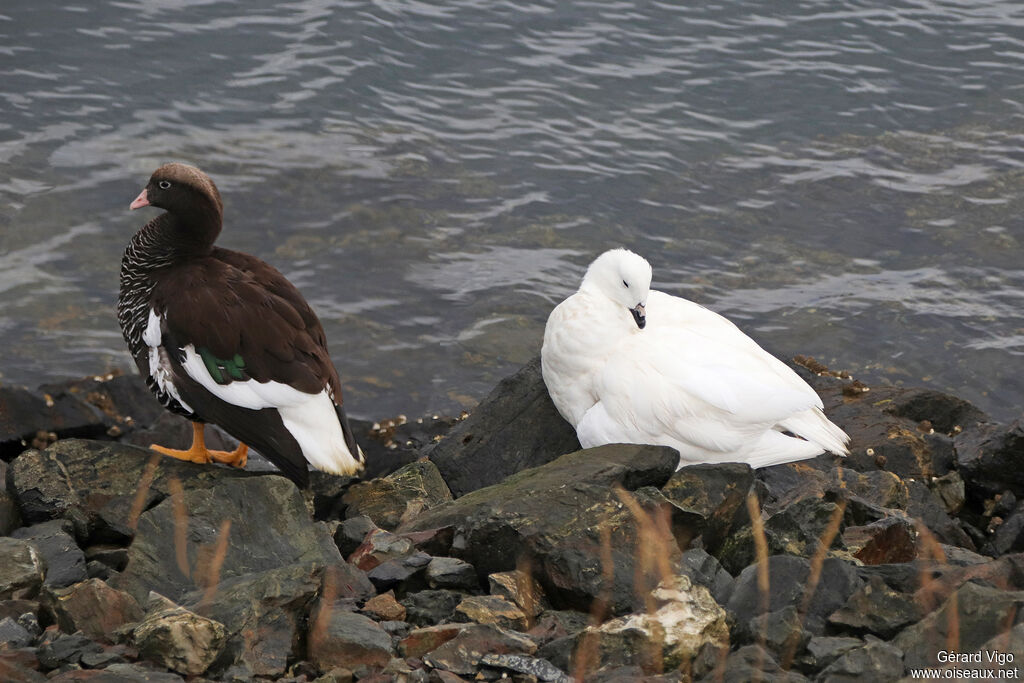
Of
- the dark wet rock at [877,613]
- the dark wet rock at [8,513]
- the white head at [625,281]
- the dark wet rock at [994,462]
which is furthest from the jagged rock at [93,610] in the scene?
the dark wet rock at [994,462]

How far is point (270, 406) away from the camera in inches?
249

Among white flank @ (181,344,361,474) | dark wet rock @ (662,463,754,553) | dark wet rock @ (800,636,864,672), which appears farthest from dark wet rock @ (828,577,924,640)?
white flank @ (181,344,361,474)

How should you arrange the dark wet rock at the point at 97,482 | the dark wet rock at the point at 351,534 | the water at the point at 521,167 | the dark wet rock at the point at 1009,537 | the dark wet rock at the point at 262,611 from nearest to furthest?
1. the dark wet rock at the point at 262,611
2. the dark wet rock at the point at 351,534
3. the dark wet rock at the point at 97,482
4. the dark wet rock at the point at 1009,537
5. the water at the point at 521,167

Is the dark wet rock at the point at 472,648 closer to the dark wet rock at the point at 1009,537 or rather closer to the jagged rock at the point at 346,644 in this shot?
the jagged rock at the point at 346,644

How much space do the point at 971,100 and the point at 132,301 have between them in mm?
12618

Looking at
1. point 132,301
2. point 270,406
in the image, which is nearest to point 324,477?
point 270,406

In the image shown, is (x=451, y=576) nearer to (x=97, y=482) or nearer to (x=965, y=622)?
(x=965, y=622)

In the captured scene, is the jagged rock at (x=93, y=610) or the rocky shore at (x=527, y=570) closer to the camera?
the rocky shore at (x=527, y=570)

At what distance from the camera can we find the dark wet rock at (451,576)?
483 centimetres

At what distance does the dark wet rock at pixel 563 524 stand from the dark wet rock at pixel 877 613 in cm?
76

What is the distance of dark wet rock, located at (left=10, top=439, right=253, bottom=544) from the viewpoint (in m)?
5.71

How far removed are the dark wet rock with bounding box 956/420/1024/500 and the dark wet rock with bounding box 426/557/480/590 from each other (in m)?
3.26

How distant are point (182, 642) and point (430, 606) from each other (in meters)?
1.09

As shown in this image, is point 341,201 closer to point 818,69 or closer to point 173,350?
point 173,350
